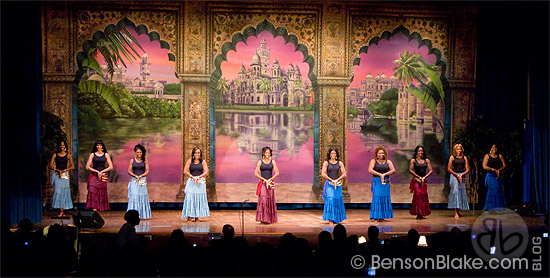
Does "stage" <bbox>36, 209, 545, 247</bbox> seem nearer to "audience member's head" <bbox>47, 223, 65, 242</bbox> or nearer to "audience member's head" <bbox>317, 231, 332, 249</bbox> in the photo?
"audience member's head" <bbox>47, 223, 65, 242</bbox>

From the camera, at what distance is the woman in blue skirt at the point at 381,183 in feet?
31.1

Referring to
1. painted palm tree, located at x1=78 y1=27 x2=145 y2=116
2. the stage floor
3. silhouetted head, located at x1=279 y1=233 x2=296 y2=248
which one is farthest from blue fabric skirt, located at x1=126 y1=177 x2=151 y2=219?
silhouetted head, located at x1=279 y1=233 x2=296 y2=248

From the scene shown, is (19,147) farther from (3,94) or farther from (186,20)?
(186,20)

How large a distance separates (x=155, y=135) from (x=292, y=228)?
408 cm

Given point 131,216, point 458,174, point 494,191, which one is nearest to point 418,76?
point 458,174

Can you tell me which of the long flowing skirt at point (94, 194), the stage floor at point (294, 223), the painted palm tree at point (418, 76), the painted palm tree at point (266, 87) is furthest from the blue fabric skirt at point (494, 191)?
the long flowing skirt at point (94, 194)

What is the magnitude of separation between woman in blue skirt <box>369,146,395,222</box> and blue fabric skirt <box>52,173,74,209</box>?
556 cm

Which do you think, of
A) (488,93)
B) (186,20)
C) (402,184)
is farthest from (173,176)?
(488,93)

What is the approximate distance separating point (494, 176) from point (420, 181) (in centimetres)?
149

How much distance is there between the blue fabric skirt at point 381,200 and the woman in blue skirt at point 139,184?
3971 millimetres

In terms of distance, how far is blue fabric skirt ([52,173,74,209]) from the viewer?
32.9 ft

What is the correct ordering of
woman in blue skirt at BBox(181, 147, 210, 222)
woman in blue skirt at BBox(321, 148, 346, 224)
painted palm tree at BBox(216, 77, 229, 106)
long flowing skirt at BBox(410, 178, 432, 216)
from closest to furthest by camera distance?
woman in blue skirt at BBox(321, 148, 346, 224) → woman in blue skirt at BBox(181, 147, 210, 222) → long flowing skirt at BBox(410, 178, 432, 216) → painted palm tree at BBox(216, 77, 229, 106)

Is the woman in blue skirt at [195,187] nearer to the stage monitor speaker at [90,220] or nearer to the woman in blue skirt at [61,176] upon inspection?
the stage monitor speaker at [90,220]

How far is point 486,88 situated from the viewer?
11289 mm
